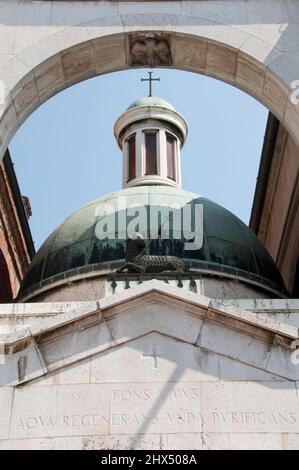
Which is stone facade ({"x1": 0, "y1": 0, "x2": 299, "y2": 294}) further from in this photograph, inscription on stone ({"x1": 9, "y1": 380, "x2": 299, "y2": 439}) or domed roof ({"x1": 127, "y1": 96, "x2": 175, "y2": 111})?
domed roof ({"x1": 127, "y1": 96, "x2": 175, "y2": 111})

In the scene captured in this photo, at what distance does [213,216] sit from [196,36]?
4921 mm

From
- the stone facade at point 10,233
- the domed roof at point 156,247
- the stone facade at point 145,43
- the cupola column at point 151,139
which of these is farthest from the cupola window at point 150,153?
the stone facade at point 145,43

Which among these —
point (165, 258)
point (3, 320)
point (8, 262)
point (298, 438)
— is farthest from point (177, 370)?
point (8, 262)

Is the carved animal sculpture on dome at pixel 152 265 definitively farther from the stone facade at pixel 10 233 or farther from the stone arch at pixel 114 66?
the stone facade at pixel 10 233

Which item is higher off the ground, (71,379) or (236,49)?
(236,49)

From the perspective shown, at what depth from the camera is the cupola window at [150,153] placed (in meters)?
24.6

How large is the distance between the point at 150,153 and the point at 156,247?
340 inches

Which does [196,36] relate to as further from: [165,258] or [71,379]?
[71,379]

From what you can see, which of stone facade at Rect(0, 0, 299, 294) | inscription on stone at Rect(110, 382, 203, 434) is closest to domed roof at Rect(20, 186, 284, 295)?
stone facade at Rect(0, 0, 299, 294)

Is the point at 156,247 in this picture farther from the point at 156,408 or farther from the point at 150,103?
the point at 150,103

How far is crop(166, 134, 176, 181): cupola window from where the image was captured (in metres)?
24.7

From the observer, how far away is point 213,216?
61.9ft

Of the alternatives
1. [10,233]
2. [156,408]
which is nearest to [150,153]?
[10,233]

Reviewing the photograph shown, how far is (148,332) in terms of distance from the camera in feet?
33.2
